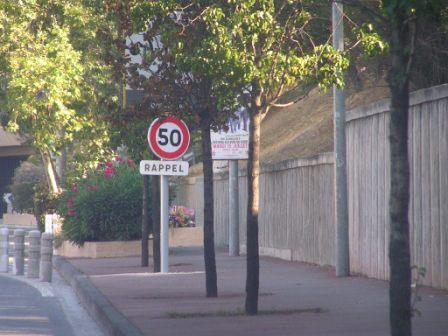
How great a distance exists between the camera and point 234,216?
933 inches

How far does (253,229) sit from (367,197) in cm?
527

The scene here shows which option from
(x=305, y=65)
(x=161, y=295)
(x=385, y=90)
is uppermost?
(x=385, y=90)

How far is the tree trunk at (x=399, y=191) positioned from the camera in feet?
22.0

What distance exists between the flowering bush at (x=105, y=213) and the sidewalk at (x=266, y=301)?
4.50 m

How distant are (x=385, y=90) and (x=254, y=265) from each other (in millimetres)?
16544

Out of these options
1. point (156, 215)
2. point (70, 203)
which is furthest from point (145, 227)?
point (70, 203)

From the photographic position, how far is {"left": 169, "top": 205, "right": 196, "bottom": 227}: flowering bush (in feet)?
93.8

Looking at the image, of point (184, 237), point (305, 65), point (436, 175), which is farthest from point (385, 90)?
point (305, 65)

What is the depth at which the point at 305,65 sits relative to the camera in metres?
11.0

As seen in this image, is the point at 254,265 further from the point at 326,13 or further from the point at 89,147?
the point at 89,147

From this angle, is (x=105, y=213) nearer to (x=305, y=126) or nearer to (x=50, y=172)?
(x=50, y=172)

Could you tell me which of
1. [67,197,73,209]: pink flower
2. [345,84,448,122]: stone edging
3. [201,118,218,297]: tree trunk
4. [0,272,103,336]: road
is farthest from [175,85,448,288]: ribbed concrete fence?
[67,197,73,209]: pink flower

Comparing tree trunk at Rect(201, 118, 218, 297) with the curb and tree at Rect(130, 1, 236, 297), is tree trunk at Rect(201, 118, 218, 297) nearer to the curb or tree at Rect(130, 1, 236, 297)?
tree at Rect(130, 1, 236, 297)

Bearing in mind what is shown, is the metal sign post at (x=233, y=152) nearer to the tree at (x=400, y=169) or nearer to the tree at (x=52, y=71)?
the tree at (x=52, y=71)
